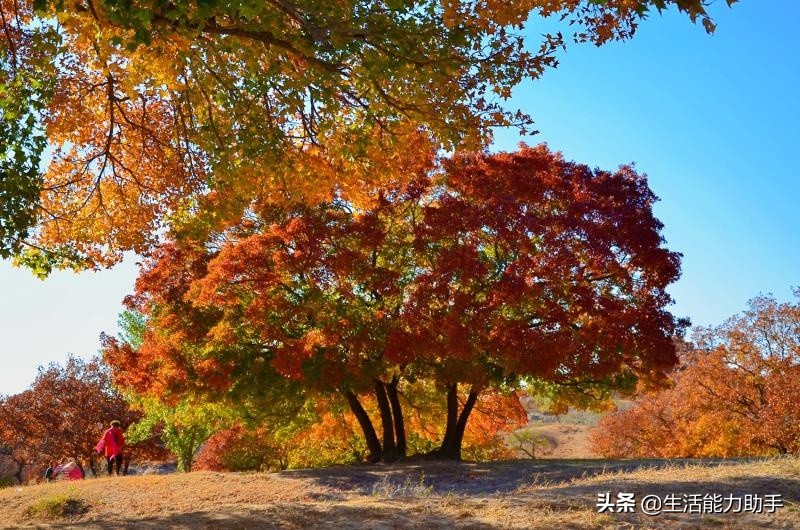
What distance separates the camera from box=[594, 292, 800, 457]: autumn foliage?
75.9 ft

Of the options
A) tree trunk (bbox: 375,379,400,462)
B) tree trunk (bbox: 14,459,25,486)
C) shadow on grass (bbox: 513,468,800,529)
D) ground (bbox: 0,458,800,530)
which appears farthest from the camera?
tree trunk (bbox: 14,459,25,486)

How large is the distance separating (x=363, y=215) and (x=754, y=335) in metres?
17.0

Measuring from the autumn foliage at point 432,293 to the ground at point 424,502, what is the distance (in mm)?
2651

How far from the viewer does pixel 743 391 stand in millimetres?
25172

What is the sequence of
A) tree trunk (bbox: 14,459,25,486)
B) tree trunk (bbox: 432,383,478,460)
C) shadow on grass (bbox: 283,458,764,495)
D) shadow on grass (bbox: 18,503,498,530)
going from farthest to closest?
tree trunk (bbox: 14,459,25,486), tree trunk (bbox: 432,383,478,460), shadow on grass (bbox: 283,458,764,495), shadow on grass (bbox: 18,503,498,530)

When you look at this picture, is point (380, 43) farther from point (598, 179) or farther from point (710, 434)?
point (710, 434)

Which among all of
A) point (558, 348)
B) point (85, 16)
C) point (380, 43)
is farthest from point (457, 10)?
point (558, 348)

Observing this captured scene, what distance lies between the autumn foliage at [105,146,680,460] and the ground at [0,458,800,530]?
2651 millimetres

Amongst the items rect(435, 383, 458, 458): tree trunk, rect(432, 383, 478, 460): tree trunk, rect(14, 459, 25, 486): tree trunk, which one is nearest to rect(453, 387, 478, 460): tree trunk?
rect(432, 383, 478, 460): tree trunk

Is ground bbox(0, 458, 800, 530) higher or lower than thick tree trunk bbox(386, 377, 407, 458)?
lower

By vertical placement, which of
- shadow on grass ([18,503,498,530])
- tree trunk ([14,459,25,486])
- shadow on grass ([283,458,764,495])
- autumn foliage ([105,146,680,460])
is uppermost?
autumn foliage ([105,146,680,460])

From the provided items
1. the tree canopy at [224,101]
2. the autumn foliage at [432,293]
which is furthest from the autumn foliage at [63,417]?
the tree canopy at [224,101]

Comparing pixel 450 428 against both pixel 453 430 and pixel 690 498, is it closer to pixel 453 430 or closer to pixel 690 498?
pixel 453 430

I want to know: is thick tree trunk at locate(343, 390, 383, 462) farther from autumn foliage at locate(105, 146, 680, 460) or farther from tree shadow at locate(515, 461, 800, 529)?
tree shadow at locate(515, 461, 800, 529)
